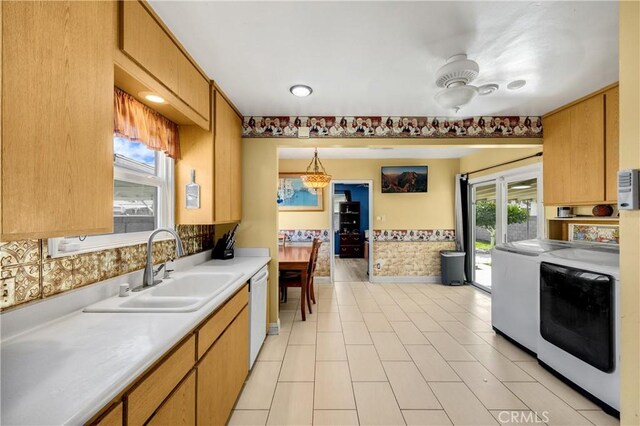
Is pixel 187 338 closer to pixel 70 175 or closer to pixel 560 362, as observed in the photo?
pixel 70 175

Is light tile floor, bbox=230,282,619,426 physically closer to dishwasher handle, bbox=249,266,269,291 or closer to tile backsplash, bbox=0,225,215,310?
dishwasher handle, bbox=249,266,269,291

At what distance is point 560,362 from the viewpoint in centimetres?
Result: 214

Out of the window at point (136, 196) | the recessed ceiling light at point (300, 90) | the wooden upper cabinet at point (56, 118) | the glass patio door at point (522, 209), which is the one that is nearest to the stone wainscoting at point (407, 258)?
the glass patio door at point (522, 209)

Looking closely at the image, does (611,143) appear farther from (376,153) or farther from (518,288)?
(376,153)

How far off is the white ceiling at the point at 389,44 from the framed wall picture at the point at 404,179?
271 cm

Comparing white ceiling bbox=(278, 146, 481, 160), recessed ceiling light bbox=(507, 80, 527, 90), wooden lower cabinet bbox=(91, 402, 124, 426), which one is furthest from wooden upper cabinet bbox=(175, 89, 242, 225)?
recessed ceiling light bbox=(507, 80, 527, 90)

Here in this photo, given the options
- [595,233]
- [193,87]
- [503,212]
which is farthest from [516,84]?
[193,87]

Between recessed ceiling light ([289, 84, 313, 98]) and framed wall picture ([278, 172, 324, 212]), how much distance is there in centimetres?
289

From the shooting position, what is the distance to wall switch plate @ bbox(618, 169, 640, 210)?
87cm

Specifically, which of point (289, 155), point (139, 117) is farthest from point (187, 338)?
point (289, 155)

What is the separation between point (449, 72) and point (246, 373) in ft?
8.90

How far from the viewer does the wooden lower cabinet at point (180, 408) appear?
1.00m

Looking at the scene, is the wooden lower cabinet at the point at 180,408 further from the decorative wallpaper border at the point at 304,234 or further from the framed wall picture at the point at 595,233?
the decorative wallpaper border at the point at 304,234

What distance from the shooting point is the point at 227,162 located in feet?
8.39
